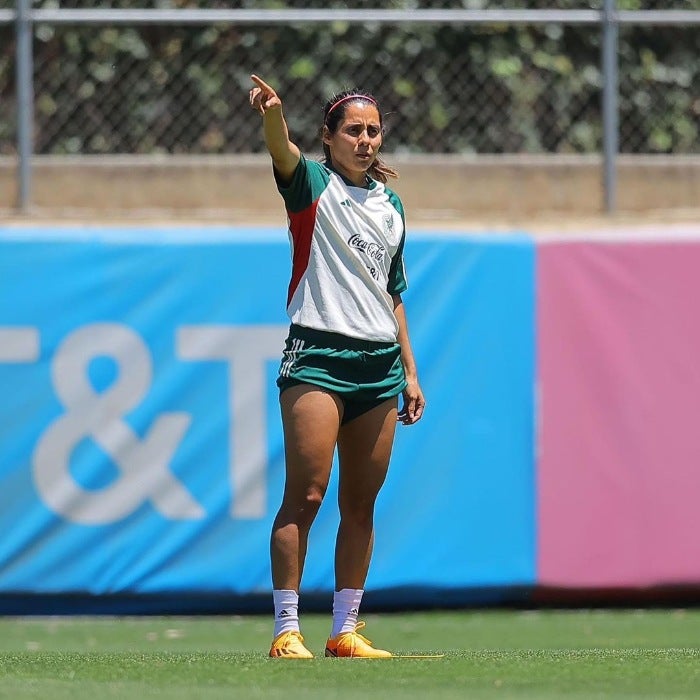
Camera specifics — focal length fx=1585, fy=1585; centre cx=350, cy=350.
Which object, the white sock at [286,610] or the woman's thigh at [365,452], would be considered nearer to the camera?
the white sock at [286,610]

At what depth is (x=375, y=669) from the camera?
14.9 ft

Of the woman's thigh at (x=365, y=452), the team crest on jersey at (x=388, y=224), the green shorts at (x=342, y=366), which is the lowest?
the woman's thigh at (x=365, y=452)

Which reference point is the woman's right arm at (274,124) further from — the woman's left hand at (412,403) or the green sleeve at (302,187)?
the woman's left hand at (412,403)

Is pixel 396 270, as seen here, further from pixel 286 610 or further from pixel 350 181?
pixel 286 610

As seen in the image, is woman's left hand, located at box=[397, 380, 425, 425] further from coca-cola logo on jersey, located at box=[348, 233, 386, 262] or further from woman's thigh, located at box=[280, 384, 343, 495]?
coca-cola logo on jersey, located at box=[348, 233, 386, 262]

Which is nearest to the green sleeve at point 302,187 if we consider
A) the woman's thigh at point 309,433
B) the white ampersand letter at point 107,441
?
the woman's thigh at point 309,433

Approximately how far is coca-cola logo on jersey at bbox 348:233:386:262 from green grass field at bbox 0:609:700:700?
4.04 ft

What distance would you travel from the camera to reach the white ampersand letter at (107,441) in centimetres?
756

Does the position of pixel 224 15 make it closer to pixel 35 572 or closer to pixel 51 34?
pixel 51 34

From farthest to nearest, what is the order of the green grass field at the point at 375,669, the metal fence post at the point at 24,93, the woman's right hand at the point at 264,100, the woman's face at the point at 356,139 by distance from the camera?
the metal fence post at the point at 24,93, the woman's face at the point at 356,139, the woman's right hand at the point at 264,100, the green grass field at the point at 375,669

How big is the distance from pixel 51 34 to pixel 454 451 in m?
3.27

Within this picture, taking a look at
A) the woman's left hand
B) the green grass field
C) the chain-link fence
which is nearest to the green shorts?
the woman's left hand

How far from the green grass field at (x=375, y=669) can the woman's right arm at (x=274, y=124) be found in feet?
4.86

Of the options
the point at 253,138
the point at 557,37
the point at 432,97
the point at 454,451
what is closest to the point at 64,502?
the point at 454,451
